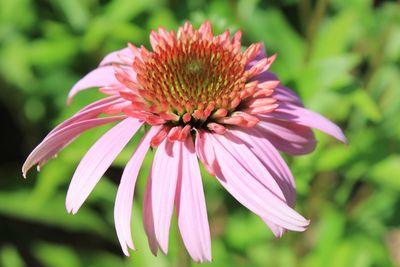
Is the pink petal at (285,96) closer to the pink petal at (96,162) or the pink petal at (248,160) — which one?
the pink petal at (248,160)

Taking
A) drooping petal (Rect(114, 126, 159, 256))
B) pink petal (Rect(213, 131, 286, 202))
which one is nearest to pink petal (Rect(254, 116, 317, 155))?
pink petal (Rect(213, 131, 286, 202))

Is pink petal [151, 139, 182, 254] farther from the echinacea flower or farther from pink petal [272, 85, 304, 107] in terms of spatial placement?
pink petal [272, 85, 304, 107]

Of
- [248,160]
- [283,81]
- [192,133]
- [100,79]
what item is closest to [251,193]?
[248,160]

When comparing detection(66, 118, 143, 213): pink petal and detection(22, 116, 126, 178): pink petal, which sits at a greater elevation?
detection(22, 116, 126, 178): pink petal

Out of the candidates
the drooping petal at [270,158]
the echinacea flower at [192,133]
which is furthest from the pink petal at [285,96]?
the drooping petal at [270,158]

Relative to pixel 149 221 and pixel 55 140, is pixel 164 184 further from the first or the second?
pixel 55 140

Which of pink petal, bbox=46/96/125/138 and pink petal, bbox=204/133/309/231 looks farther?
pink petal, bbox=46/96/125/138

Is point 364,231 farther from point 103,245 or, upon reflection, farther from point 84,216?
point 103,245
